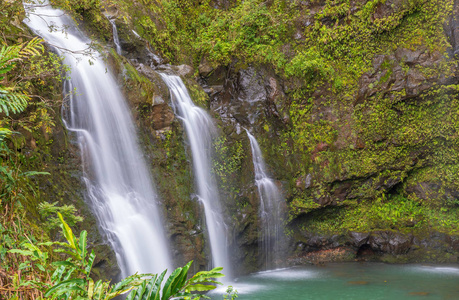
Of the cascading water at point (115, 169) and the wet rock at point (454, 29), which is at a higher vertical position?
the wet rock at point (454, 29)

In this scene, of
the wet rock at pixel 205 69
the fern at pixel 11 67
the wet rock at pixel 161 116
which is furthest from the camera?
the wet rock at pixel 205 69

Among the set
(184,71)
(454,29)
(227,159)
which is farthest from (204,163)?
(454,29)

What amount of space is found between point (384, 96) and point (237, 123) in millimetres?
4707

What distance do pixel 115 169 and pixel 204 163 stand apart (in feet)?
8.18

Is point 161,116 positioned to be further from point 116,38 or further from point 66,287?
point 66,287

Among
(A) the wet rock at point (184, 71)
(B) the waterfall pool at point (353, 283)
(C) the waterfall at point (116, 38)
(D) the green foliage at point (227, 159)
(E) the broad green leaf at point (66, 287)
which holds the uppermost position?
(C) the waterfall at point (116, 38)

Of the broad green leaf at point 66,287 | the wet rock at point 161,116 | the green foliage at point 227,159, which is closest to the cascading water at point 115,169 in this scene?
the wet rock at point 161,116

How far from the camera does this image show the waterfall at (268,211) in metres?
9.48

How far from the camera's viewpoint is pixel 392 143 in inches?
409

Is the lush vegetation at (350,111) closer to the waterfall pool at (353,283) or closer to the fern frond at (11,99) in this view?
the waterfall pool at (353,283)

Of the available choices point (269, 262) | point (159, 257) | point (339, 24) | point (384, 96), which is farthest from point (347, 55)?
point (159, 257)

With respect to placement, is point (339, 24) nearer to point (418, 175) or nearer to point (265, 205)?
point (418, 175)

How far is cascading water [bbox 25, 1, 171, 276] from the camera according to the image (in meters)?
6.11

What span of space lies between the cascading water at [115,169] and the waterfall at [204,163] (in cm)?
145
